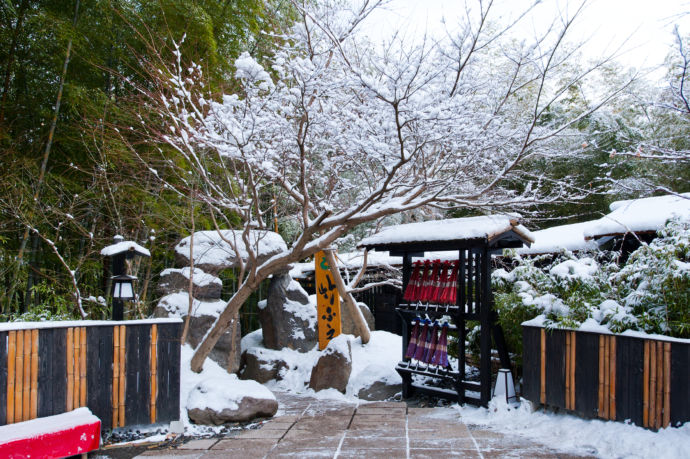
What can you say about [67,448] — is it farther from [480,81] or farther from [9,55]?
[480,81]

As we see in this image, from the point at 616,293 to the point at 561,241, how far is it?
14.2ft

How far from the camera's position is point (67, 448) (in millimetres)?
4090

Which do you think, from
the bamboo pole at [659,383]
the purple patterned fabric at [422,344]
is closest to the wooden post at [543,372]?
the bamboo pole at [659,383]

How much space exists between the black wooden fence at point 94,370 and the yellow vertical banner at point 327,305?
381 cm

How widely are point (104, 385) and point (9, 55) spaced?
Answer: 5150mm

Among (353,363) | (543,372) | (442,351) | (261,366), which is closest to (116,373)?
(442,351)

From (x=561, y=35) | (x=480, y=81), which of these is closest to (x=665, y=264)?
(x=561, y=35)

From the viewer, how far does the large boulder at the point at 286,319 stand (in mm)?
9383

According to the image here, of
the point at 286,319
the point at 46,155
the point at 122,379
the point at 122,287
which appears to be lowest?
the point at 286,319

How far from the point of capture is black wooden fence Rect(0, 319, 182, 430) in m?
4.33

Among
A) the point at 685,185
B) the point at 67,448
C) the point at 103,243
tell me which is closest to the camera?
the point at 67,448

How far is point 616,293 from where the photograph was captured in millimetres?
5109

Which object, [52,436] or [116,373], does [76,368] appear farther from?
[52,436]

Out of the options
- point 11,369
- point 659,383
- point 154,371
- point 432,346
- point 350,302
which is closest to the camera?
point 659,383
